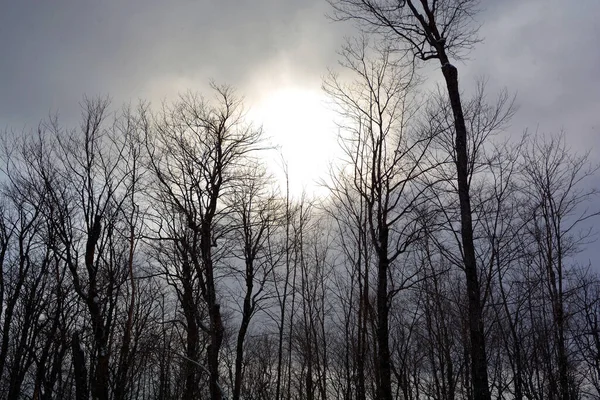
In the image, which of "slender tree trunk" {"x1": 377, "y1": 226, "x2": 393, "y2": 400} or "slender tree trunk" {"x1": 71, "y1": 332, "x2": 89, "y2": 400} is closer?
"slender tree trunk" {"x1": 377, "y1": 226, "x2": 393, "y2": 400}

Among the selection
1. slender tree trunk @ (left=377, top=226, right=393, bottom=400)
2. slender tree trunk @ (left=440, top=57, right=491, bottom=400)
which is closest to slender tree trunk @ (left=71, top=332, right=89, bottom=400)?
slender tree trunk @ (left=377, top=226, right=393, bottom=400)

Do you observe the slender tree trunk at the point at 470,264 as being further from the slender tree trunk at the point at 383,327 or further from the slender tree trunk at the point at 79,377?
the slender tree trunk at the point at 79,377

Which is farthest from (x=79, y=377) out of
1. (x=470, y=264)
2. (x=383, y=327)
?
(x=470, y=264)

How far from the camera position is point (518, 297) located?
14680 millimetres

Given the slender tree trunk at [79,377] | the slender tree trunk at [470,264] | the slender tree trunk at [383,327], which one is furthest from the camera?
the slender tree trunk at [79,377]

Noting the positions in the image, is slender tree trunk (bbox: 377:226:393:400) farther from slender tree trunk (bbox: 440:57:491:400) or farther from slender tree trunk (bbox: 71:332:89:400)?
slender tree trunk (bbox: 71:332:89:400)

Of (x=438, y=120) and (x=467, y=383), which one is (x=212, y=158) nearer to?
(x=438, y=120)

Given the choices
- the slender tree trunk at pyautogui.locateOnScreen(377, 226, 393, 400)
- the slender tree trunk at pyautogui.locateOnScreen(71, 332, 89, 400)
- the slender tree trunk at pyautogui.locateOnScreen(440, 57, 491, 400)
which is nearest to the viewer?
the slender tree trunk at pyautogui.locateOnScreen(440, 57, 491, 400)

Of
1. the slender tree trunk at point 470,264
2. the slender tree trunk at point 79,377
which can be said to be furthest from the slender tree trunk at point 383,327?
the slender tree trunk at point 79,377

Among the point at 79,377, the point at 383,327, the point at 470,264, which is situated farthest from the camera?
the point at 79,377

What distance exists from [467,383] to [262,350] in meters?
21.3

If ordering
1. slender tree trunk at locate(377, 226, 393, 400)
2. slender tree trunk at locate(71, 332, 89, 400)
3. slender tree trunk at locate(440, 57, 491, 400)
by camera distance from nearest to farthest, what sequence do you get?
slender tree trunk at locate(440, 57, 491, 400) → slender tree trunk at locate(377, 226, 393, 400) → slender tree trunk at locate(71, 332, 89, 400)

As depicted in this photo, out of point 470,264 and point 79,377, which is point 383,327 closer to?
point 470,264

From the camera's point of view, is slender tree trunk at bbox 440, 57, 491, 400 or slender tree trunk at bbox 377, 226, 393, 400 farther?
slender tree trunk at bbox 377, 226, 393, 400
